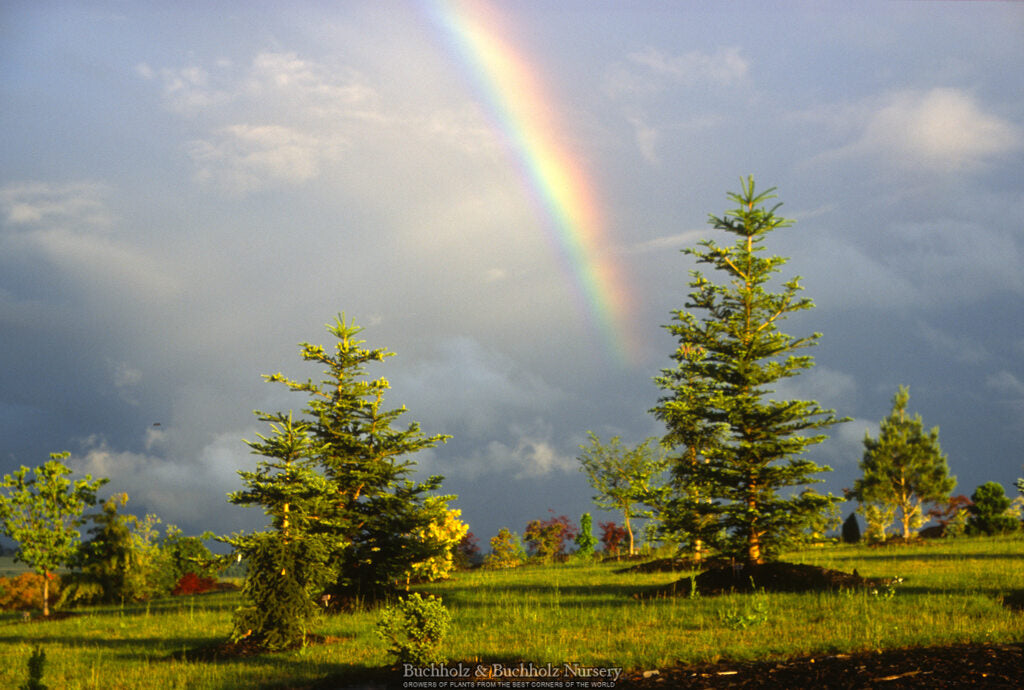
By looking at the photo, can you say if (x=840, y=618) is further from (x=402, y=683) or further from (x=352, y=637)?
(x=352, y=637)

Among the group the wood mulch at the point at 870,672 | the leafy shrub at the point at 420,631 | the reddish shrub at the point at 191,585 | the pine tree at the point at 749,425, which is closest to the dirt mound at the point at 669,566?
the pine tree at the point at 749,425

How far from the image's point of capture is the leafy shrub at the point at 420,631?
9.48 meters

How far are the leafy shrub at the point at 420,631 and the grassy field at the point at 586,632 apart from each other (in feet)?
4.13

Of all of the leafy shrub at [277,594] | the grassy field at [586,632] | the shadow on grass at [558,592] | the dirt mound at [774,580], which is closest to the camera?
the grassy field at [586,632]

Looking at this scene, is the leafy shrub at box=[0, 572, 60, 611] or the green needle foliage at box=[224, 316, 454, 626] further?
the leafy shrub at box=[0, 572, 60, 611]

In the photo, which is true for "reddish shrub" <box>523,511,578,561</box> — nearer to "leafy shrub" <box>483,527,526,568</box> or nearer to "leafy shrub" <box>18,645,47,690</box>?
"leafy shrub" <box>483,527,526,568</box>

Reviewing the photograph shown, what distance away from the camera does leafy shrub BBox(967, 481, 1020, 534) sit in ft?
127

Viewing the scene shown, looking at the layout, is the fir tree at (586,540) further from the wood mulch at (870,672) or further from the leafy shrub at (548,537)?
the wood mulch at (870,672)

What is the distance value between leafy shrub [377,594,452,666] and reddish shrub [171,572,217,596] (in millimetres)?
30912

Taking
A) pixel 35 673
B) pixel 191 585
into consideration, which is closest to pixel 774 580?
pixel 35 673

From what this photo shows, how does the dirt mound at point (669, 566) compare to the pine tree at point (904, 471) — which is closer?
the dirt mound at point (669, 566)

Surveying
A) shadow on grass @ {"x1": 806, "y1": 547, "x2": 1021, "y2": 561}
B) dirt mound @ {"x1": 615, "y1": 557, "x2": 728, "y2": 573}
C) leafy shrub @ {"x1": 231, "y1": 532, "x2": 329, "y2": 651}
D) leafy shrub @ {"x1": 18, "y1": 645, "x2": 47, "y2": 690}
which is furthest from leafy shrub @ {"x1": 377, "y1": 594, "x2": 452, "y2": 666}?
shadow on grass @ {"x1": 806, "y1": 547, "x2": 1021, "y2": 561}

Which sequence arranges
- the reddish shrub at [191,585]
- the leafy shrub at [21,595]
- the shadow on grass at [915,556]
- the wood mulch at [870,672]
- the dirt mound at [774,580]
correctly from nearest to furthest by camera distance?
the wood mulch at [870,672]
the dirt mound at [774,580]
the shadow on grass at [915,556]
the leafy shrub at [21,595]
the reddish shrub at [191,585]

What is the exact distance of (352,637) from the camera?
14.1 meters
